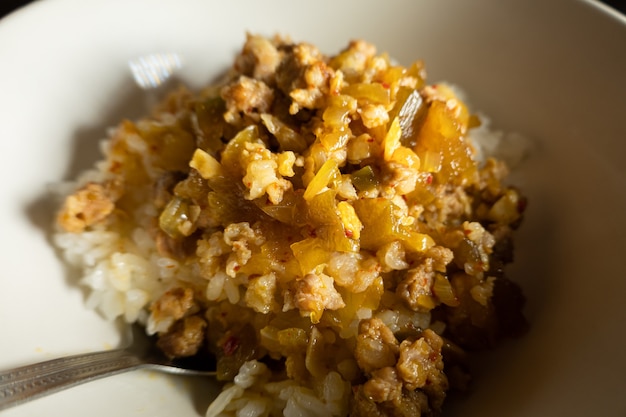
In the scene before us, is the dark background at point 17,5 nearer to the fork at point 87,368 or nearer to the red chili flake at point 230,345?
the fork at point 87,368

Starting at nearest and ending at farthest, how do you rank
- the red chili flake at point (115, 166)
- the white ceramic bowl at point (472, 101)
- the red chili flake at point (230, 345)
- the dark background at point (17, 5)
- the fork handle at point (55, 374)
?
1. the fork handle at point (55, 374)
2. the white ceramic bowl at point (472, 101)
3. the red chili flake at point (230, 345)
4. the red chili flake at point (115, 166)
5. the dark background at point (17, 5)

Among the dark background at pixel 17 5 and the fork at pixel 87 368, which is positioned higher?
the dark background at pixel 17 5

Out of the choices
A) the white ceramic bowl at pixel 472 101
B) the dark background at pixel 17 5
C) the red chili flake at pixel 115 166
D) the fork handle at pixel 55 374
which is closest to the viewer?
the fork handle at pixel 55 374

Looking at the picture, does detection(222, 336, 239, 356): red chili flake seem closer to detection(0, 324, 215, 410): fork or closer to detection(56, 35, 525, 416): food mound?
detection(56, 35, 525, 416): food mound

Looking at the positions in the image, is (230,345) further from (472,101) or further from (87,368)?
(472,101)

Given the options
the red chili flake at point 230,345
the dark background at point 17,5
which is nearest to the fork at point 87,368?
the red chili flake at point 230,345

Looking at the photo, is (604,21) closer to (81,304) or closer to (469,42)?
(469,42)

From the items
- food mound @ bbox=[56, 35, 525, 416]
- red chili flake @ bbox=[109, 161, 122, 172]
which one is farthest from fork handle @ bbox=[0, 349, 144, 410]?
red chili flake @ bbox=[109, 161, 122, 172]
